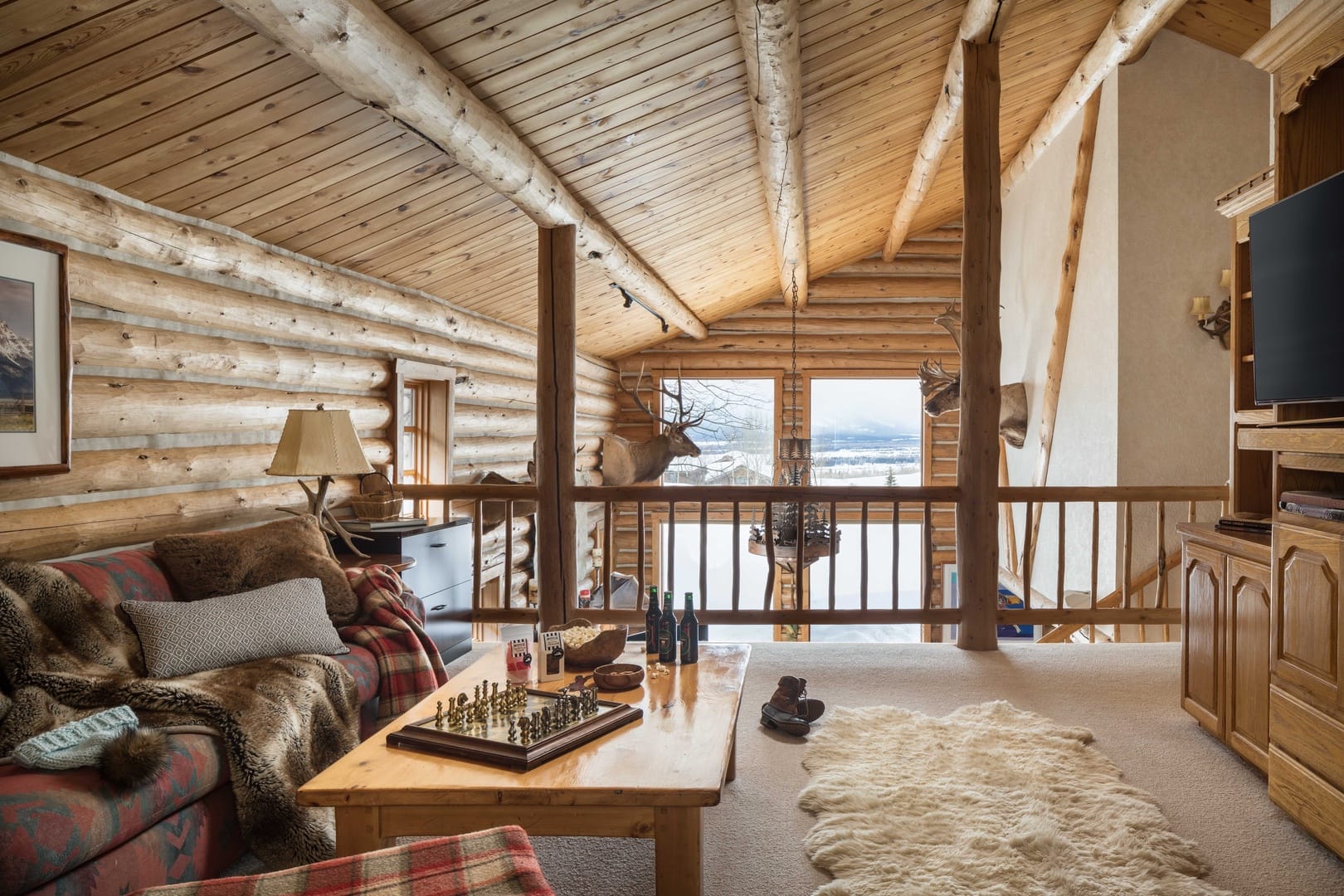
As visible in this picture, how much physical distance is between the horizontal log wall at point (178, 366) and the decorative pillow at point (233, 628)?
21.8 inches

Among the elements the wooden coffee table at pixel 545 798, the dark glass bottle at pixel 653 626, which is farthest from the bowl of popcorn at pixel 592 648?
the wooden coffee table at pixel 545 798

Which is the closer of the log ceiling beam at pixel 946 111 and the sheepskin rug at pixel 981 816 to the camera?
the sheepskin rug at pixel 981 816

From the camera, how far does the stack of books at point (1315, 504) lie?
2.40 m

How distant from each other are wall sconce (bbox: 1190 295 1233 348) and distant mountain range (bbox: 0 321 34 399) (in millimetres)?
6467

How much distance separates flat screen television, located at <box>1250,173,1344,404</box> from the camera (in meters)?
2.42

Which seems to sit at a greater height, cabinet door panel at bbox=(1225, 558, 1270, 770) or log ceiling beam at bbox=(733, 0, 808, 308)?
log ceiling beam at bbox=(733, 0, 808, 308)

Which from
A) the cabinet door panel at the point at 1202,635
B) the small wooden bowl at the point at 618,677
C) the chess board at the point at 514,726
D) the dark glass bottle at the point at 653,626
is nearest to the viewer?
the chess board at the point at 514,726

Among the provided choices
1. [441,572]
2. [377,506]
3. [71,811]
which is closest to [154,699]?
[71,811]

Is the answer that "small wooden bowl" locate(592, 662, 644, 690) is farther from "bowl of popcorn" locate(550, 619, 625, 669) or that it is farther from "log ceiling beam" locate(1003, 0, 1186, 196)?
"log ceiling beam" locate(1003, 0, 1186, 196)

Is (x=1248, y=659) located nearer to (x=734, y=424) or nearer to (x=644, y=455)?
(x=644, y=455)

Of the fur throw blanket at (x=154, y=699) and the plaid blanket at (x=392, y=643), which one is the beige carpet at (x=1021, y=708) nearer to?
the fur throw blanket at (x=154, y=699)

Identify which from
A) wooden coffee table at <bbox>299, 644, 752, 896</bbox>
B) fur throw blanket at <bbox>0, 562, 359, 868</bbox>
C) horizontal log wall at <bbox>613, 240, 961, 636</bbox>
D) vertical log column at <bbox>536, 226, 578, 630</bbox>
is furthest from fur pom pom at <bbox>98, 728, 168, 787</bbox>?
horizontal log wall at <bbox>613, 240, 961, 636</bbox>

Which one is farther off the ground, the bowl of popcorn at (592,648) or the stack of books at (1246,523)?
the stack of books at (1246,523)

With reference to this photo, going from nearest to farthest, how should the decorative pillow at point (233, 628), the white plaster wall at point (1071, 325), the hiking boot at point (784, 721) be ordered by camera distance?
the decorative pillow at point (233, 628) → the hiking boot at point (784, 721) → the white plaster wall at point (1071, 325)
